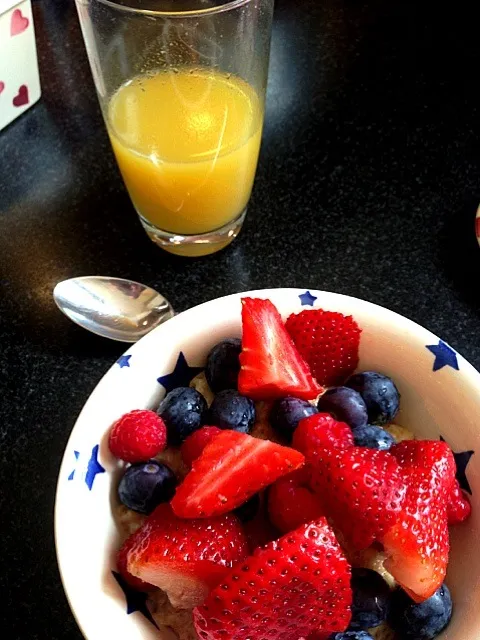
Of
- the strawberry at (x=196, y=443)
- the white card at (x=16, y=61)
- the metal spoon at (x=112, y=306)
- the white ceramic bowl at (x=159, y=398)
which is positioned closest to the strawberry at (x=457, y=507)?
the white ceramic bowl at (x=159, y=398)

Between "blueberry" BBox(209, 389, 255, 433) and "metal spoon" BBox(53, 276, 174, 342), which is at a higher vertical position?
"blueberry" BBox(209, 389, 255, 433)

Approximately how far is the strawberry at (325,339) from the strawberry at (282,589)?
0.74 feet

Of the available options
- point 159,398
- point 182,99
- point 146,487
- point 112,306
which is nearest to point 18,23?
point 182,99

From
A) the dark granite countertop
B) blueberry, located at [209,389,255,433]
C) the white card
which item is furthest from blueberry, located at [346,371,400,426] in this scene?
the white card

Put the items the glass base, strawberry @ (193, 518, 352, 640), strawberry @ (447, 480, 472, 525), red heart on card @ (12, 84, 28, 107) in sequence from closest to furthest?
1. strawberry @ (193, 518, 352, 640)
2. strawberry @ (447, 480, 472, 525)
3. the glass base
4. red heart on card @ (12, 84, 28, 107)

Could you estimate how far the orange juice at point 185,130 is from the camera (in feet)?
3.03

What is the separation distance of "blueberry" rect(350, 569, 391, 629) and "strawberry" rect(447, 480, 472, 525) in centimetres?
10

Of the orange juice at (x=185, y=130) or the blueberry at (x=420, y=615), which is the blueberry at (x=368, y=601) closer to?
the blueberry at (x=420, y=615)

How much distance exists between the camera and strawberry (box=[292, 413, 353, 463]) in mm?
668

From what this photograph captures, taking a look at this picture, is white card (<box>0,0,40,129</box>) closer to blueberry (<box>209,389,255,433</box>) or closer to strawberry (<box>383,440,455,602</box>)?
blueberry (<box>209,389,255,433</box>)

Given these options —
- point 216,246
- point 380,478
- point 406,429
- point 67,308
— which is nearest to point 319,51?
point 216,246

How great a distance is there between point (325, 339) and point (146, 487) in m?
0.24

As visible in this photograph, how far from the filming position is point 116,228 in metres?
1.13

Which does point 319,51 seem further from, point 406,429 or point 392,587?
point 392,587
